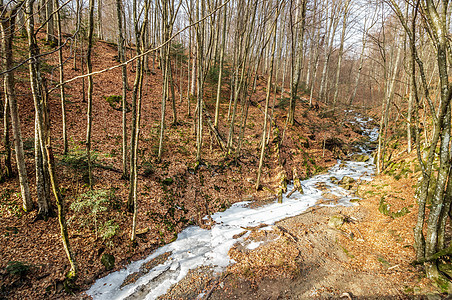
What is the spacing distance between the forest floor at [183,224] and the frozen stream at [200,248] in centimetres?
31

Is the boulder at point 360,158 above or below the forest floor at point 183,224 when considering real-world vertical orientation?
above

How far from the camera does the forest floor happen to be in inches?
183

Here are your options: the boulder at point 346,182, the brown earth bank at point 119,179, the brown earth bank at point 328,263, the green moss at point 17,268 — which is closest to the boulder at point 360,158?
the brown earth bank at point 119,179

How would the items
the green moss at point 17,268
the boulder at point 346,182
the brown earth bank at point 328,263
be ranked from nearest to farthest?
the green moss at point 17,268
the brown earth bank at point 328,263
the boulder at point 346,182

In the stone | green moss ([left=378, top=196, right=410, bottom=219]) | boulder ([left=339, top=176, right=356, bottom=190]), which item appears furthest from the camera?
boulder ([left=339, top=176, right=356, bottom=190])

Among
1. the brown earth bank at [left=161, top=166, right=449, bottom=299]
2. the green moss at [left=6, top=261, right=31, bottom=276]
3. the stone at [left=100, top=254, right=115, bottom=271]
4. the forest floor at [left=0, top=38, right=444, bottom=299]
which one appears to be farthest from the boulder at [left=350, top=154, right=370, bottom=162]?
the green moss at [left=6, top=261, right=31, bottom=276]

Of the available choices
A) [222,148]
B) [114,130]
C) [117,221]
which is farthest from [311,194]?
[114,130]

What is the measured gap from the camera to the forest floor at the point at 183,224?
4.65m

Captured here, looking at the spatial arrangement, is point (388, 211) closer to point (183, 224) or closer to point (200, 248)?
point (200, 248)

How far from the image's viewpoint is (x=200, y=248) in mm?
6160

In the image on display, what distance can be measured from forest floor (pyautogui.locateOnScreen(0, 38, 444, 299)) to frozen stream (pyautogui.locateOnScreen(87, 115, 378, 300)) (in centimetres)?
31

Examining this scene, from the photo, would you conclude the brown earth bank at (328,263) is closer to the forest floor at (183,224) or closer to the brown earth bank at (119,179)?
the forest floor at (183,224)

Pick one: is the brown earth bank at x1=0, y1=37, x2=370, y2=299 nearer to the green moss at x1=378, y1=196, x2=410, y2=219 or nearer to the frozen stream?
the frozen stream

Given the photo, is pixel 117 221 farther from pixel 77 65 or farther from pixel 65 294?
pixel 77 65
